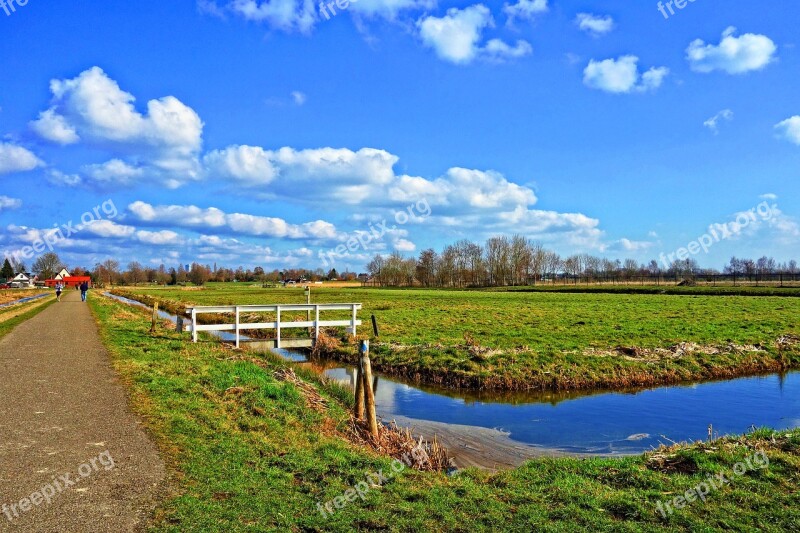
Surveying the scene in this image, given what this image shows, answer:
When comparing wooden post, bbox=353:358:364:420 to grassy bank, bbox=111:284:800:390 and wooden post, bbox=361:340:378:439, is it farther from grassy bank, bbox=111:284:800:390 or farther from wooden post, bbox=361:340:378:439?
grassy bank, bbox=111:284:800:390

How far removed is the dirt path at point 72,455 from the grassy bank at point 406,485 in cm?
35

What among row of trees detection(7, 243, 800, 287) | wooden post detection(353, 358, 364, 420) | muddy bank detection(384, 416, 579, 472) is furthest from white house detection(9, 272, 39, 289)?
muddy bank detection(384, 416, 579, 472)

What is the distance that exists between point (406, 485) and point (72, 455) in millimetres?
4637

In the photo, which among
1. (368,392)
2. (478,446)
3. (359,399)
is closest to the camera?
(368,392)

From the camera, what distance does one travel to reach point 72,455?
7.20 m

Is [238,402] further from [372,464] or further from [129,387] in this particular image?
[372,464]

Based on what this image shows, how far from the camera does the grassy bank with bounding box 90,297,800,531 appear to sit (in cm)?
568

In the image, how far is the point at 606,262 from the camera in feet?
427

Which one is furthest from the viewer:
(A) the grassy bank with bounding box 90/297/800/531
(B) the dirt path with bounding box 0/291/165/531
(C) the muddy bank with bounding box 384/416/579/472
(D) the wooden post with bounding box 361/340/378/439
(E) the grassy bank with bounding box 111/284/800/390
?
(E) the grassy bank with bounding box 111/284/800/390

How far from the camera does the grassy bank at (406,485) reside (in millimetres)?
5684

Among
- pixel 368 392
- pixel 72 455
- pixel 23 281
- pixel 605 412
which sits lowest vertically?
→ pixel 605 412

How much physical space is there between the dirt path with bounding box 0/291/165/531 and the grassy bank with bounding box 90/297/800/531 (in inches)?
14.0

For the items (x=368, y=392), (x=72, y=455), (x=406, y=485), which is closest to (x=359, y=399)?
(x=368, y=392)

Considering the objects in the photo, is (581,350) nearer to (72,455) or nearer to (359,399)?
(359,399)
